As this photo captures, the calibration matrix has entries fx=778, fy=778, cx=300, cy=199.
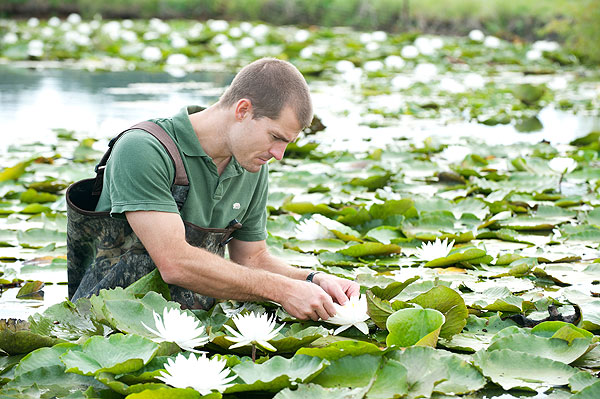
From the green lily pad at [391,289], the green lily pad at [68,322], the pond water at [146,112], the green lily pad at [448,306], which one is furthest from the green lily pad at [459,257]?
the pond water at [146,112]

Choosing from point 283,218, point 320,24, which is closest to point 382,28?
point 320,24

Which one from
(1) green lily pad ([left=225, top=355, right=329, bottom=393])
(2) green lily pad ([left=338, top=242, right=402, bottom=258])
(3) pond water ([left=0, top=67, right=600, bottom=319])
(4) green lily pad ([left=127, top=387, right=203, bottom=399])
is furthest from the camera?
(3) pond water ([left=0, top=67, right=600, bottom=319])

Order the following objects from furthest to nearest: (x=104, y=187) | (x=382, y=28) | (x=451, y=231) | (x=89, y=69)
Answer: (x=382, y=28) → (x=89, y=69) → (x=451, y=231) → (x=104, y=187)

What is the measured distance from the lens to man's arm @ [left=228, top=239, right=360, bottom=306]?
94.6 inches

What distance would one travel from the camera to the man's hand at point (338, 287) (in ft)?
7.72

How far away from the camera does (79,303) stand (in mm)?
2230

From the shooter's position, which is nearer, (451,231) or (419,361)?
(419,361)

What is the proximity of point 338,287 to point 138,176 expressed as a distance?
27.1 inches

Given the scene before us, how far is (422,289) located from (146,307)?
897mm

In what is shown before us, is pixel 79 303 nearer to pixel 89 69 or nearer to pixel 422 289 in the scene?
pixel 422 289

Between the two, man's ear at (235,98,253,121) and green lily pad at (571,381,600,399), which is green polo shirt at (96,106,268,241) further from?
green lily pad at (571,381,600,399)

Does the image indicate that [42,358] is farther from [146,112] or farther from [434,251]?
[146,112]

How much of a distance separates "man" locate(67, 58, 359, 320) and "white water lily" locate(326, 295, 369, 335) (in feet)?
0.11

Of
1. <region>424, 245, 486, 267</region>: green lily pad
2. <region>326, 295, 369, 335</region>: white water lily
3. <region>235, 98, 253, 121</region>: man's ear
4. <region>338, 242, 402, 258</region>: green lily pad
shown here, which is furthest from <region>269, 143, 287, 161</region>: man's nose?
<region>424, 245, 486, 267</region>: green lily pad
